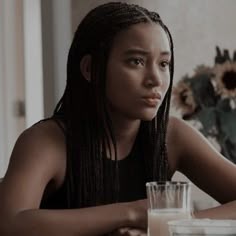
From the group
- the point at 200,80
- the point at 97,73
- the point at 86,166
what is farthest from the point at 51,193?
the point at 200,80

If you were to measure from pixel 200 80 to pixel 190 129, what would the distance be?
0.71 m

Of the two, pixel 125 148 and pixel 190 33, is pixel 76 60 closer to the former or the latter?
pixel 125 148

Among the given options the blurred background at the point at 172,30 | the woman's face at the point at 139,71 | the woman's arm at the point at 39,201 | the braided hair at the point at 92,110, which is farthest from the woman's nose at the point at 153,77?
the blurred background at the point at 172,30

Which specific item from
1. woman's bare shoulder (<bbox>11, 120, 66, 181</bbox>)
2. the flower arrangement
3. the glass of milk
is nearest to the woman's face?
woman's bare shoulder (<bbox>11, 120, 66, 181</bbox>)

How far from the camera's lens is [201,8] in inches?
92.4

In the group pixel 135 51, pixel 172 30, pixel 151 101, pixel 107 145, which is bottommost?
pixel 107 145

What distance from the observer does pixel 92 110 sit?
4.76 feet

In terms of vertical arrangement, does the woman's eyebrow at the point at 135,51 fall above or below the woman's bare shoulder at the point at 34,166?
above

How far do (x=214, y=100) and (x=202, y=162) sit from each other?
724 millimetres

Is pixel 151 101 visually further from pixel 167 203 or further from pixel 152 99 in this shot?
pixel 167 203

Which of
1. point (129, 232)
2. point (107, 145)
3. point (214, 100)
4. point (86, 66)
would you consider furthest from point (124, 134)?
point (214, 100)

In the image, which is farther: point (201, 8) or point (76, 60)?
point (201, 8)

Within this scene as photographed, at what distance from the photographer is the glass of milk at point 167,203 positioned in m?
0.98

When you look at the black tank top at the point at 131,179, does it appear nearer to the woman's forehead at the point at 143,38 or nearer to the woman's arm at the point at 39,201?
the woman's arm at the point at 39,201
